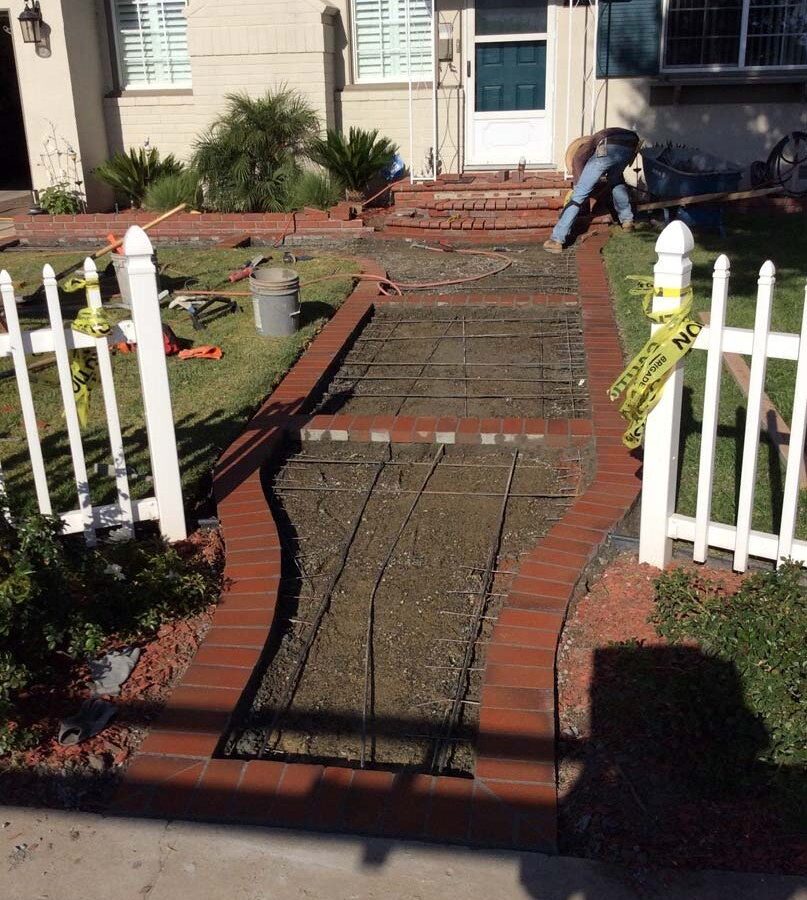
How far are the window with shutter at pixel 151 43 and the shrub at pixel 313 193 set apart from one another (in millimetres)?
3294

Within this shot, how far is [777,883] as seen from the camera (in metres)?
2.63

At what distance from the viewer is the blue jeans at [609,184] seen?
1057cm

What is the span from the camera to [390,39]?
1374cm

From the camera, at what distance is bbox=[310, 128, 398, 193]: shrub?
41.9 feet

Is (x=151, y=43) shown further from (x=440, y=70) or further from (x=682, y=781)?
(x=682, y=781)

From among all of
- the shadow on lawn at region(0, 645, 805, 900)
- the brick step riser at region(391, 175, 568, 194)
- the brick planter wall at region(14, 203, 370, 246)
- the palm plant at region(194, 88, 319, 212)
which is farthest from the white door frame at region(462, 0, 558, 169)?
the shadow on lawn at region(0, 645, 805, 900)

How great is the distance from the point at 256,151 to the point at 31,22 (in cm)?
352

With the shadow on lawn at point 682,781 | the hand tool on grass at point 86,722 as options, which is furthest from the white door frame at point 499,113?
the hand tool on grass at point 86,722

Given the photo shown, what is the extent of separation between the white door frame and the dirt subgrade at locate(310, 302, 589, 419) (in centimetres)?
608

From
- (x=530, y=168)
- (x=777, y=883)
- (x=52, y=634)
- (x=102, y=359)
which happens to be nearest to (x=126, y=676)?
(x=52, y=634)

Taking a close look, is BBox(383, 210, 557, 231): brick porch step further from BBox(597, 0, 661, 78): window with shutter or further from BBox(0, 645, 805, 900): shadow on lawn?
BBox(0, 645, 805, 900): shadow on lawn

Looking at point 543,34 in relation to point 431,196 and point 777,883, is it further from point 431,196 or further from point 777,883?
point 777,883

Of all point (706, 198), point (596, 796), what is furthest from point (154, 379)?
point (706, 198)

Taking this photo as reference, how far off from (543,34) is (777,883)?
41.1 feet
